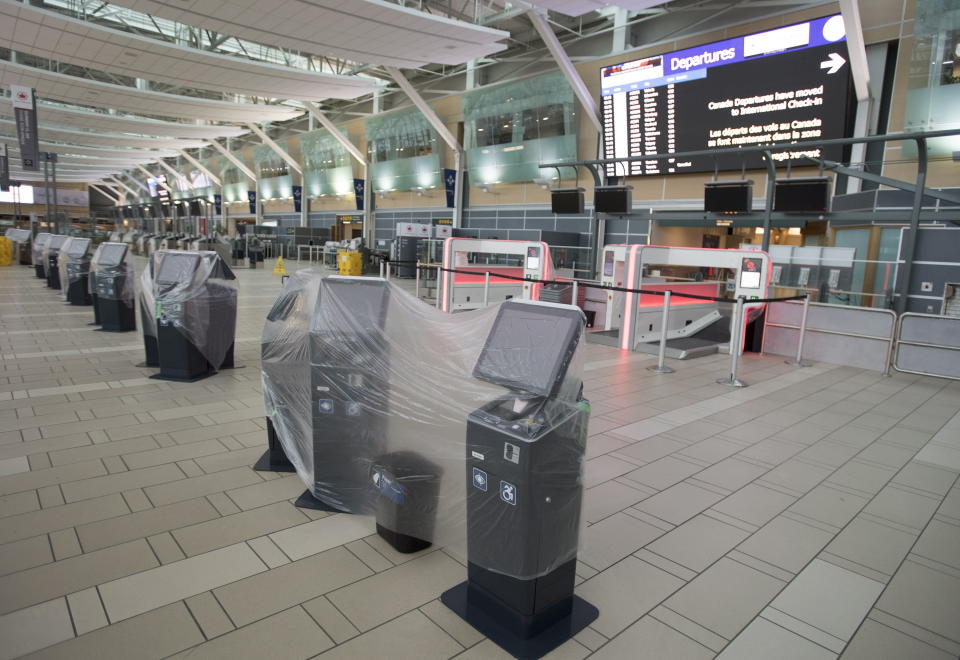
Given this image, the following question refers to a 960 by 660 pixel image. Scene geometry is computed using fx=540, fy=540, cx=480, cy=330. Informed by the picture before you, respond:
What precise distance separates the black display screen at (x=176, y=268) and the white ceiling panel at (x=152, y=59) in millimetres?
13080

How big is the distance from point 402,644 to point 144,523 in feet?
5.66

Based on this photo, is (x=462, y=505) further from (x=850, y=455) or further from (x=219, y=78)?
(x=219, y=78)

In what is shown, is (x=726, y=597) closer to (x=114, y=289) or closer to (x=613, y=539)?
(x=613, y=539)

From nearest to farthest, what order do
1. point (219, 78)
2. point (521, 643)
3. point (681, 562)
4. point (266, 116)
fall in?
point (521, 643) → point (681, 562) → point (219, 78) → point (266, 116)

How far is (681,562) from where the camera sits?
2770 mm

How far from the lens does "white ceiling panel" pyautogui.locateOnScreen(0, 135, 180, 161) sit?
1326 inches

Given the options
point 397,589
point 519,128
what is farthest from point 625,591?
point 519,128

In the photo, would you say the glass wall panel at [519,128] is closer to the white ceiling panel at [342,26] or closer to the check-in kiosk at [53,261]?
the white ceiling panel at [342,26]

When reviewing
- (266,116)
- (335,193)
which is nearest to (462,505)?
(266,116)

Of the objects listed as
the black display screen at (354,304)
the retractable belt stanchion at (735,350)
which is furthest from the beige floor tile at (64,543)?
the retractable belt stanchion at (735,350)

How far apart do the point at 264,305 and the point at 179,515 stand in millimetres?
9298

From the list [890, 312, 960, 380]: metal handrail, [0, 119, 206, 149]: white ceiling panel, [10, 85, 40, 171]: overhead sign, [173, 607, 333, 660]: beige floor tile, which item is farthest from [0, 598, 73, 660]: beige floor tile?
[0, 119, 206, 149]: white ceiling panel

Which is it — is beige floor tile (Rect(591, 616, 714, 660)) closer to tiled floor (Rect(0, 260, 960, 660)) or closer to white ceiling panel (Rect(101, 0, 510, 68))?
tiled floor (Rect(0, 260, 960, 660))

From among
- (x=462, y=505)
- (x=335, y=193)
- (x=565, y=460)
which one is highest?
(x=335, y=193)
